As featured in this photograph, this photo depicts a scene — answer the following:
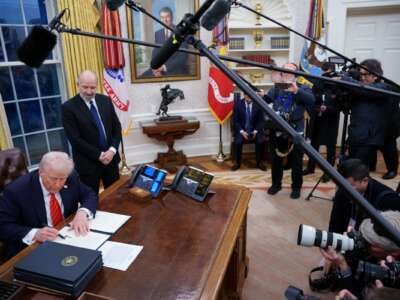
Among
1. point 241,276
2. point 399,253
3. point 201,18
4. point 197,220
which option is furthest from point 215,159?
point 201,18

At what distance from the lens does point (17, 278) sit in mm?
1261

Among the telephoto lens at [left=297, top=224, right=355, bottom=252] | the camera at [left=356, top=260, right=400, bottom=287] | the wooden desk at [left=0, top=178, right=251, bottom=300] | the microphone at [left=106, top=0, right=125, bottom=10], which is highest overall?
the microphone at [left=106, top=0, right=125, bottom=10]

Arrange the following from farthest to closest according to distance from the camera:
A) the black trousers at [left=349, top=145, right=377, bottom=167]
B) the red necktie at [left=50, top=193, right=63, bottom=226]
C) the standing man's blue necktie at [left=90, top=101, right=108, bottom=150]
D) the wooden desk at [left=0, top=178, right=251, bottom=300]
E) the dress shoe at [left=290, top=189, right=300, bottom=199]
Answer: the dress shoe at [left=290, top=189, right=300, bottom=199] < the black trousers at [left=349, top=145, right=377, bottom=167] < the standing man's blue necktie at [left=90, top=101, right=108, bottom=150] < the red necktie at [left=50, top=193, right=63, bottom=226] < the wooden desk at [left=0, top=178, right=251, bottom=300]

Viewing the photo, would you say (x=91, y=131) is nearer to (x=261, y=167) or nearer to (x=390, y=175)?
(x=261, y=167)

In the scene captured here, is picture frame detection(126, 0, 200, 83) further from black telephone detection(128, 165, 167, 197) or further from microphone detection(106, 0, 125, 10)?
microphone detection(106, 0, 125, 10)

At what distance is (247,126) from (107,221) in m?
3.00

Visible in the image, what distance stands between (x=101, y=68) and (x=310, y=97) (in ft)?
8.29

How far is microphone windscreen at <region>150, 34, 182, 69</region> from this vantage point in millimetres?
692

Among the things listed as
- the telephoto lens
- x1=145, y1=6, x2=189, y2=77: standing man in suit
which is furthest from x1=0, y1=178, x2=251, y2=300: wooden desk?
x1=145, y1=6, x2=189, y2=77: standing man in suit

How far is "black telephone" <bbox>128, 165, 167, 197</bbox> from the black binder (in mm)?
719

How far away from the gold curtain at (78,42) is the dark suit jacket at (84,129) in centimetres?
131

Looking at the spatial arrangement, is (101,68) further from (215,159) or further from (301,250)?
(301,250)

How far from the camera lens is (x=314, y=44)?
454 centimetres

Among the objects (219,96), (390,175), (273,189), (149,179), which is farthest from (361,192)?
(219,96)
